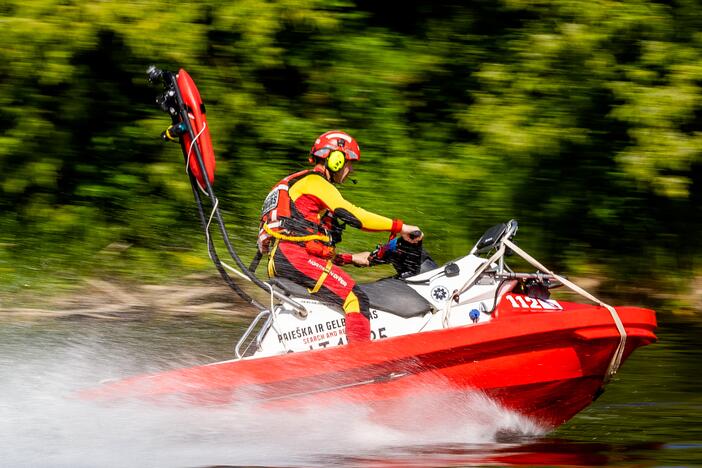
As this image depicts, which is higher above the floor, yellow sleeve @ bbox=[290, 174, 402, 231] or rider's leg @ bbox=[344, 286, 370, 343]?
yellow sleeve @ bbox=[290, 174, 402, 231]

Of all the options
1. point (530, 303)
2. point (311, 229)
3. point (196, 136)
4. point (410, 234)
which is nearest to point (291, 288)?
point (311, 229)

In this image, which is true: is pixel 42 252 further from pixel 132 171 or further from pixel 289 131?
pixel 289 131

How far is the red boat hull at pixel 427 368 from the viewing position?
6.50m

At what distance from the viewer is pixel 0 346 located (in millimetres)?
9969

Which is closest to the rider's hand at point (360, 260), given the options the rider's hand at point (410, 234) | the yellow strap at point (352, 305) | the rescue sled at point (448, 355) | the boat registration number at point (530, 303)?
the rider's hand at point (410, 234)

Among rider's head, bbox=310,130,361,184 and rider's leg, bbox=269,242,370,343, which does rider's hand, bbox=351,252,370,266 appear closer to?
rider's leg, bbox=269,242,370,343

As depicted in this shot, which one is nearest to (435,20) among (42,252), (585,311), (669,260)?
(669,260)

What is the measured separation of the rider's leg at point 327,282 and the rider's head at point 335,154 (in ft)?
1.78

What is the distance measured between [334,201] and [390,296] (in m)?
0.68

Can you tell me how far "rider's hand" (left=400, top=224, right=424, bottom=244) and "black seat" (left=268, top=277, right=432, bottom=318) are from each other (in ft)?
1.10

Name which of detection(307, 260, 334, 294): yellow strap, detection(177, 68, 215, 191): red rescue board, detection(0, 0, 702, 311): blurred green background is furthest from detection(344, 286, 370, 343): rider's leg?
detection(0, 0, 702, 311): blurred green background

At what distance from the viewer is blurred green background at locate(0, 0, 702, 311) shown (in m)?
11.4

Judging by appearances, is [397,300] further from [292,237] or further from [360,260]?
[292,237]

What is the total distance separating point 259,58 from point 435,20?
2236 millimetres
